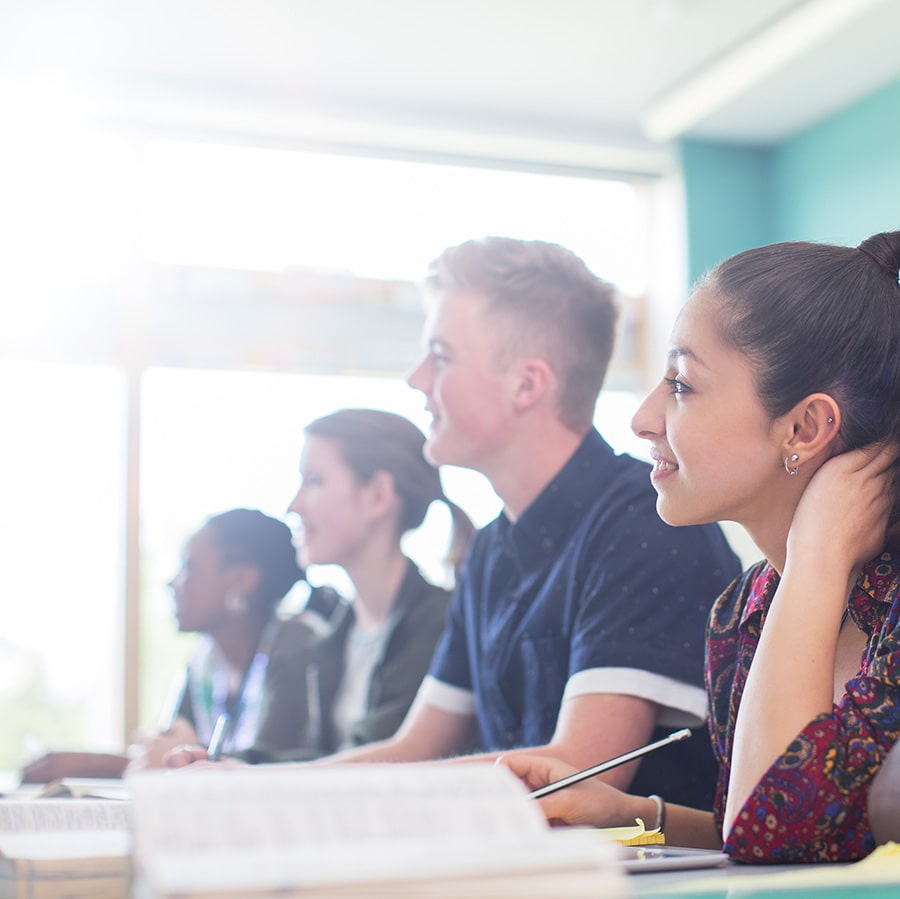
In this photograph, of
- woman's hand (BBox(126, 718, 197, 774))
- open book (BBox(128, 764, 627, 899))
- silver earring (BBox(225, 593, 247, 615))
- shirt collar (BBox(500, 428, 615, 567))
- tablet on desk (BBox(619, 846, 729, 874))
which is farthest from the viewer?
silver earring (BBox(225, 593, 247, 615))

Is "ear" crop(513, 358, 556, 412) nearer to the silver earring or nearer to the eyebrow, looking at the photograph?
the eyebrow

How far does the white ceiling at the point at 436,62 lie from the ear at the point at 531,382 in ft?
6.81

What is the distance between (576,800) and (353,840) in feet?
2.30

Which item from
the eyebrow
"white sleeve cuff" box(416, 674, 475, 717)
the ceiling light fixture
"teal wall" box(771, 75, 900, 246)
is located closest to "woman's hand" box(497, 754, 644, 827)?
the eyebrow

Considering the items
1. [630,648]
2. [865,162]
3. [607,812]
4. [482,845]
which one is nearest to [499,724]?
[630,648]

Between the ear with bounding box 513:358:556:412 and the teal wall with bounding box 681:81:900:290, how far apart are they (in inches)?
110

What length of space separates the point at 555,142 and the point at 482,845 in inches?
187

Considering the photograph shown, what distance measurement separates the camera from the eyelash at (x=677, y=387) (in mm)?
1302

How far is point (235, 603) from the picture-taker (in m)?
3.19

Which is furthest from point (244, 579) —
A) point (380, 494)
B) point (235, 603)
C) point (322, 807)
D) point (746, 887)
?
point (322, 807)

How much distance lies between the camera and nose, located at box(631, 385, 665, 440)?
4.33 feet

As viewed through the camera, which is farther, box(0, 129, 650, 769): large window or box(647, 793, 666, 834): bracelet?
box(0, 129, 650, 769): large window

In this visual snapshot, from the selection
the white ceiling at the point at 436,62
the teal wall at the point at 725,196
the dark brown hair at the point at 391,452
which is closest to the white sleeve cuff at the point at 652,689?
the dark brown hair at the point at 391,452

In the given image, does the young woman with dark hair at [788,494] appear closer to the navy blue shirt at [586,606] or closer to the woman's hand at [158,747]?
the navy blue shirt at [586,606]
